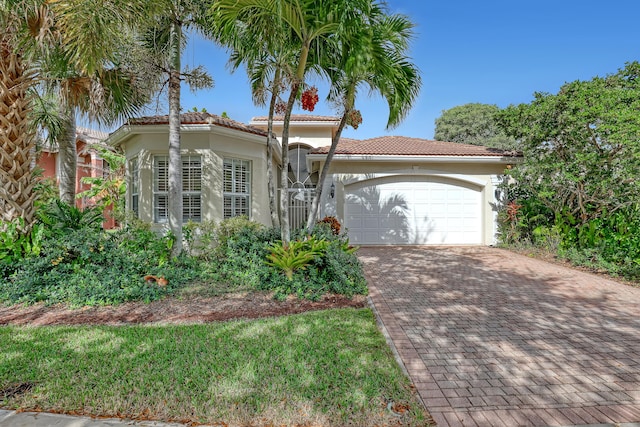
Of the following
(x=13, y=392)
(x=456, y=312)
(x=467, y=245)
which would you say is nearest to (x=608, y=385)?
(x=456, y=312)

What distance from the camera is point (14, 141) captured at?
6738mm

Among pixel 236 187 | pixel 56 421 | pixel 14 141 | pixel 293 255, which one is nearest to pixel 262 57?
pixel 293 255

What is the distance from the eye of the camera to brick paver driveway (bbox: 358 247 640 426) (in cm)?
300

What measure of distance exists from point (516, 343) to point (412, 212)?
9.24 metres

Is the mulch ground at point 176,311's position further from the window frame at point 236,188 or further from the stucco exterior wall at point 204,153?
the window frame at point 236,188

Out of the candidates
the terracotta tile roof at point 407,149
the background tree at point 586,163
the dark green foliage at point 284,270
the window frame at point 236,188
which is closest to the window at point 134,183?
the window frame at point 236,188

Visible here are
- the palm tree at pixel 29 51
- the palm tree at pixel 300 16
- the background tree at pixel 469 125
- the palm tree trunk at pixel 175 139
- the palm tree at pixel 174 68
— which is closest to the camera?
the palm tree at pixel 29 51

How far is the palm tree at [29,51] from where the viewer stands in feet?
18.0

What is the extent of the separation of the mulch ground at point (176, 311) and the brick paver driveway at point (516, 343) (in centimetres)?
146

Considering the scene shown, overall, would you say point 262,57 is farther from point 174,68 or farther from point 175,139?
point 175,139

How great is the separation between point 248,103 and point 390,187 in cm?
685

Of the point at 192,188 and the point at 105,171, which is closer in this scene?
the point at 192,188

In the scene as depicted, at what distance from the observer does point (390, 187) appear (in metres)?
13.3

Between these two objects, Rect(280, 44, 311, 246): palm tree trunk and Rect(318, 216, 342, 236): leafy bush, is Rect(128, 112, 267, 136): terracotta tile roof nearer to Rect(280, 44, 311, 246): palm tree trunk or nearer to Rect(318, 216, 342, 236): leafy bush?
Rect(280, 44, 311, 246): palm tree trunk
